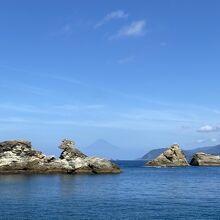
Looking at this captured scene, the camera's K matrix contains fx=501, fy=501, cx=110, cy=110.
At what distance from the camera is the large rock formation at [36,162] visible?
18612cm

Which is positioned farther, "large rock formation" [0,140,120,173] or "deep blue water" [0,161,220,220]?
"large rock formation" [0,140,120,173]

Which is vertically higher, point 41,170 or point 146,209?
point 41,170

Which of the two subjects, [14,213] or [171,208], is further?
[171,208]

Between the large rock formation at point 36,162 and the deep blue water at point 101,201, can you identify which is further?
the large rock formation at point 36,162

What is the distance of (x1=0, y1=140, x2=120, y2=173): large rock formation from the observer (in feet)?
611

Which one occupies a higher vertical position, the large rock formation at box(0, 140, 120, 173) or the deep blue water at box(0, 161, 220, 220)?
the large rock formation at box(0, 140, 120, 173)

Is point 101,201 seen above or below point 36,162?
below

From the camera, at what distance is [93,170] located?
616 feet

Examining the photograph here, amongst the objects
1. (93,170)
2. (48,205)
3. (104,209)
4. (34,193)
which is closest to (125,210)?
(104,209)

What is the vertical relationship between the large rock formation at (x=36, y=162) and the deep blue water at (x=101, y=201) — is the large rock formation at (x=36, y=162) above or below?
above

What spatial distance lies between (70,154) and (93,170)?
15.2 m

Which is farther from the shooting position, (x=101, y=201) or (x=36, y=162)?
(x=36, y=162)

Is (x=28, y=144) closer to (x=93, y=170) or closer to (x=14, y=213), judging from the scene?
(x=93, y=170)

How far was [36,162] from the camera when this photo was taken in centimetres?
18838
